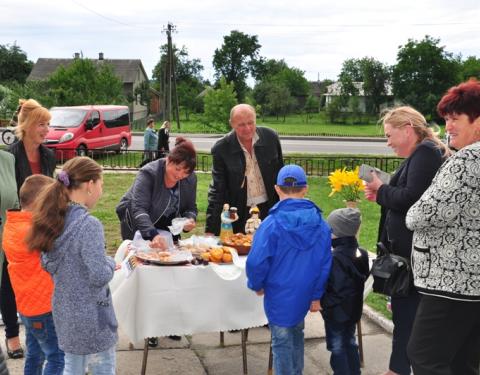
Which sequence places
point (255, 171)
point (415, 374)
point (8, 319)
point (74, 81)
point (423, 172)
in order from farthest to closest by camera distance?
point (74, 81)
point (255, 171)
point (8, 319)
point (423, 172)
point (415, 374)

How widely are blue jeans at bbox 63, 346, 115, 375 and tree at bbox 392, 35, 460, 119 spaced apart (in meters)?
52.7

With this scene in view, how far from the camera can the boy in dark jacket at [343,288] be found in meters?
3.22

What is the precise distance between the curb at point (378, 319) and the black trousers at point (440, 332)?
6.89ft

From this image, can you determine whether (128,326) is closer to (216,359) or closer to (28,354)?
(28,354)

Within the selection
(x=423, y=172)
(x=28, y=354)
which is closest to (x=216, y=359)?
(x=28, y=354)

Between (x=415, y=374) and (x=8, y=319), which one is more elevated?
(x=415, y=374)

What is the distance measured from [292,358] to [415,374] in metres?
0.85

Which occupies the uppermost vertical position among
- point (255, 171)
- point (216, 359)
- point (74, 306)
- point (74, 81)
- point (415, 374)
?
point (74, 81)

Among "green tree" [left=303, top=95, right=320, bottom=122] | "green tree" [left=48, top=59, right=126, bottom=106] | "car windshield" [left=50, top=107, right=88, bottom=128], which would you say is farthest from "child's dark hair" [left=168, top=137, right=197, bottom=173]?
"green tree" [left=303, top=95, right=320, bottom=122]

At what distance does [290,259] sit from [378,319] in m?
2.10

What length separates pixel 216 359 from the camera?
4.06m

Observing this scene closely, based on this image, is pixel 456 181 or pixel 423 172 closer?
pixel 456 181

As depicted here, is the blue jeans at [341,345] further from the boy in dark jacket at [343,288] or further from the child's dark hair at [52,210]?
the child's dark hair at [52,210]

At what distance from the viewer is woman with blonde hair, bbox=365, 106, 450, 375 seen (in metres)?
3.17
